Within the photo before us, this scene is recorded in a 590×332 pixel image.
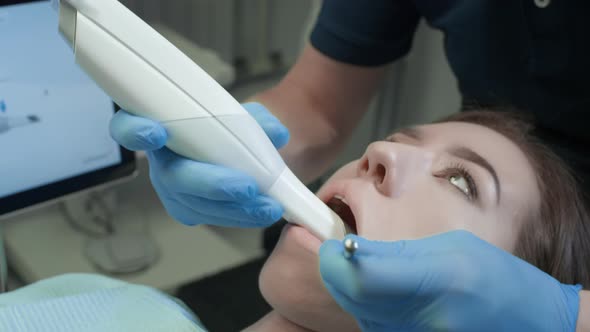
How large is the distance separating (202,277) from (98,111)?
38 centimetres

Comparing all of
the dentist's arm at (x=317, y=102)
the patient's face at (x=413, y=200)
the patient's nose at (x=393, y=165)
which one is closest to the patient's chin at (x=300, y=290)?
the patient's face at (x=413, y=200)

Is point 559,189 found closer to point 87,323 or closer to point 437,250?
point 437,250

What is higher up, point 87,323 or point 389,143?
point 389,143

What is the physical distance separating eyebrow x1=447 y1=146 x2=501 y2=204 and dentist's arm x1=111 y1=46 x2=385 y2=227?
20 cm

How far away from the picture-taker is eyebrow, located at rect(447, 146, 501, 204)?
75cm

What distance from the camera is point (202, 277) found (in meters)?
1.18

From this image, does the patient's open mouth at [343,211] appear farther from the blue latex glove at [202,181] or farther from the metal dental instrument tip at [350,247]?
the metal dental instrument tip at [350,247]

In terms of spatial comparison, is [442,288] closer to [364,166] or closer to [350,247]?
[350,247]

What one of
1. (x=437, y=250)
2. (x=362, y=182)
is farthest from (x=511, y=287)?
(x=362, y=182)

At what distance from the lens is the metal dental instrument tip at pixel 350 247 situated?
502mm

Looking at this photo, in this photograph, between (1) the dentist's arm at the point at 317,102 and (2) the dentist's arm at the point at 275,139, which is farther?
(1) the dentist's arm at the point at 317,102

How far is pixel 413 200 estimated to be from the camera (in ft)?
2.36

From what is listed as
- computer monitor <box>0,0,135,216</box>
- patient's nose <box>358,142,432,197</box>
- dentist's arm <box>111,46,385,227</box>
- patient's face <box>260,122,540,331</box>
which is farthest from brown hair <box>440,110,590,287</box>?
computer monitor <box>0,0,135,216</box>

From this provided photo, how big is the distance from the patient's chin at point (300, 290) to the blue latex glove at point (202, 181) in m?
0.05
